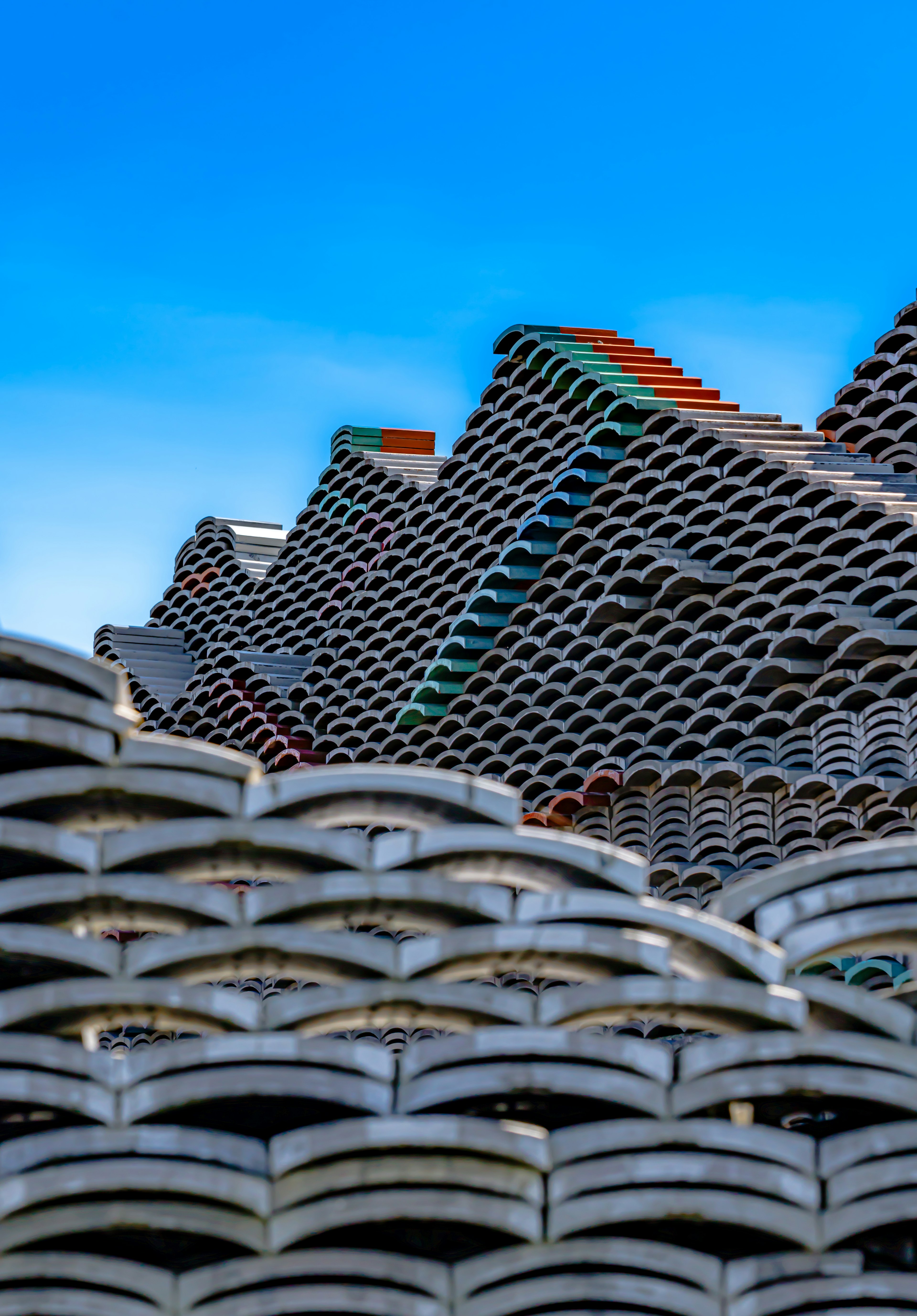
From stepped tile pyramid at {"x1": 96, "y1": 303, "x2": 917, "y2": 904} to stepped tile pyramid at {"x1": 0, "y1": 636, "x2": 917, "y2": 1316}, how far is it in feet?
20.6

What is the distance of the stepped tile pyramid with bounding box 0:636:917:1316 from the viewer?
43.1 feet

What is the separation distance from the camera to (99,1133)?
43.3ft

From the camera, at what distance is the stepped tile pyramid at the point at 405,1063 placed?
43.1ft

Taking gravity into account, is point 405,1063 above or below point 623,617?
below

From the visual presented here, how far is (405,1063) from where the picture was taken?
Result: 13.5m

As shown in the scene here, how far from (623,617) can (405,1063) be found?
1117 centimetres

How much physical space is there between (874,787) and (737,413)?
21.1ft

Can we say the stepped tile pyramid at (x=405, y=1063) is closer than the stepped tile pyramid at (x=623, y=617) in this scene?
Yes

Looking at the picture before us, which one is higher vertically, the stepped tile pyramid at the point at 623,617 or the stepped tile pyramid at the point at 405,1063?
the stepped tile pyramid at the point at 623,617

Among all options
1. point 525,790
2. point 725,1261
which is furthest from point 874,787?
point 725,1261

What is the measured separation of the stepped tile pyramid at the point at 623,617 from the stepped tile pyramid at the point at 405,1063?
6.27 m

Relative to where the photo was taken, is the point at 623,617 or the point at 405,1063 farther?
the point at 623,617

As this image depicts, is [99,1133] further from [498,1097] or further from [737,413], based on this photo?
[737,413]

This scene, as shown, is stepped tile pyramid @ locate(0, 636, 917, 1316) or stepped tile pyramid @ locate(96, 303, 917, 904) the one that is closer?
stepped tile pyramid @ locate(0, 636, 917, 1316)
